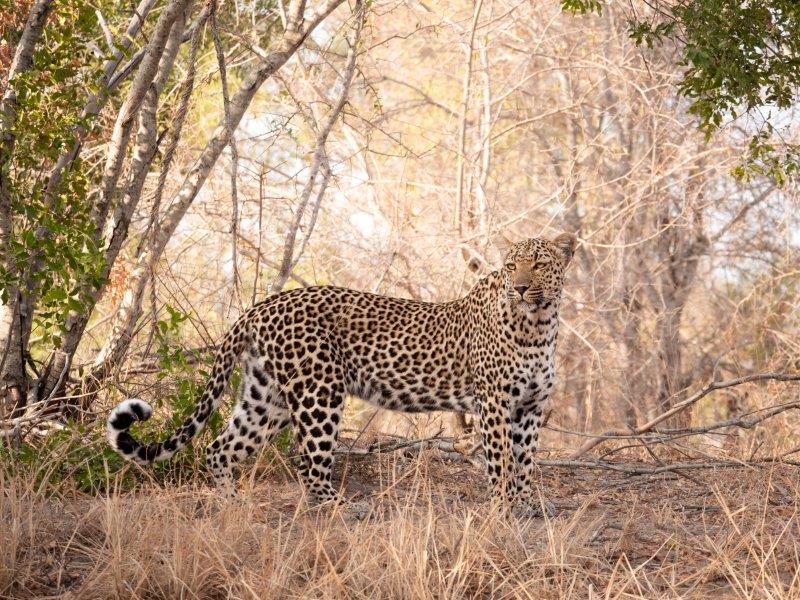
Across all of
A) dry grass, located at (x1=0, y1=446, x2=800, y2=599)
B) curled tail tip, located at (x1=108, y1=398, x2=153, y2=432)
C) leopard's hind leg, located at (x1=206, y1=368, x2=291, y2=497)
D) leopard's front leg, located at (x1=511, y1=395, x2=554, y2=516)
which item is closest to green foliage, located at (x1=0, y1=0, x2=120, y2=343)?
curled tail tip, located at (x1=108, y1=398, x2=153, y2=432)

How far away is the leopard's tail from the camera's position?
271 inches

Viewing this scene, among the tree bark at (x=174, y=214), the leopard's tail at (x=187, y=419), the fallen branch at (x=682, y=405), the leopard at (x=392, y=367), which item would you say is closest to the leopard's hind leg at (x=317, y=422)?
the leopard at (x=392, y=367)

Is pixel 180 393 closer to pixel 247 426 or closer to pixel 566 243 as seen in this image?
pixel 247 426

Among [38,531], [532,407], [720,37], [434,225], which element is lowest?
[38,531]

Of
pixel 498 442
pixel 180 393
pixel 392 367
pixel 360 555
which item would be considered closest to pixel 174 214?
pixel 180 393

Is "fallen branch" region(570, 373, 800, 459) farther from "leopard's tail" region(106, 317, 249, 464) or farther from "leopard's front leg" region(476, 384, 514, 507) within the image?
"leopard's tail" region(106, 317, 249, 464)

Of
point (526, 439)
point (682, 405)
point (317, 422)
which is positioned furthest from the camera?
point (682, 405)

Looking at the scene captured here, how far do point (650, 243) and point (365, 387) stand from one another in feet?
29.2

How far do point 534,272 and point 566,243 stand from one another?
428 millimetres

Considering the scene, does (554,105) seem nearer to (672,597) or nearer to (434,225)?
(434,225)

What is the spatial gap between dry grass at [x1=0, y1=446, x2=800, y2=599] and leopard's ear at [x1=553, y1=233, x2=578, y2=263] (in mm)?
1871

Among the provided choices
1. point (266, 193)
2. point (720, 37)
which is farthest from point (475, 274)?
point (720, 37)

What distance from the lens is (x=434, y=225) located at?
1298cm

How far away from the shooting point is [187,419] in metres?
7.52
